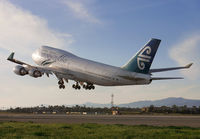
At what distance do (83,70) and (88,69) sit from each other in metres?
1.51

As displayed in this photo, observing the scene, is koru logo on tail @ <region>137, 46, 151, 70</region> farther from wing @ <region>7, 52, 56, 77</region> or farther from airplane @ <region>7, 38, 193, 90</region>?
wing @ <region>7, 52, 56, 77</region>

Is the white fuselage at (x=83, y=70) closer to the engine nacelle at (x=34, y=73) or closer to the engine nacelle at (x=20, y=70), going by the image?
the engine nacelle at (x=34, y=73)

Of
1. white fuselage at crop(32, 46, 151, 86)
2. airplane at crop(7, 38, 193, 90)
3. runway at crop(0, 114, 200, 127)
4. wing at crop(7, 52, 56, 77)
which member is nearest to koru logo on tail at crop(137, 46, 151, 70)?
airplane at crop(7, 38, 193, 90)

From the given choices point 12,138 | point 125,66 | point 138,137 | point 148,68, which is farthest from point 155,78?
point 12,138

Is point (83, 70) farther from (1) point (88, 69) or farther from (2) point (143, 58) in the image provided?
(2) point (143, 58)

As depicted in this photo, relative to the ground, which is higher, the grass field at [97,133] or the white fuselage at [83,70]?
the white fuselage at [83,70]

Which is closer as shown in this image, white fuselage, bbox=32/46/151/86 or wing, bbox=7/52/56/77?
white fuselage, bbox=32/46/151/86

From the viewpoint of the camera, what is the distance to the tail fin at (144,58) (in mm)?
44938

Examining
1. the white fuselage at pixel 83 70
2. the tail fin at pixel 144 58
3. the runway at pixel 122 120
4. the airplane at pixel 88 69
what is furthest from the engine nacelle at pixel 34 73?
the tail fin at pixel 144 58

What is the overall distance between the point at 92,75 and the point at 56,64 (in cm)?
1157

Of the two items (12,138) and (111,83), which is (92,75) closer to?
(111,83)

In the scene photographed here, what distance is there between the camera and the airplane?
45.5m

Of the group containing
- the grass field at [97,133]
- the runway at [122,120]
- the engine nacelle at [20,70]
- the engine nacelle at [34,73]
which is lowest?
the grass field at [97,133]

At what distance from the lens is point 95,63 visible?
53719mm
